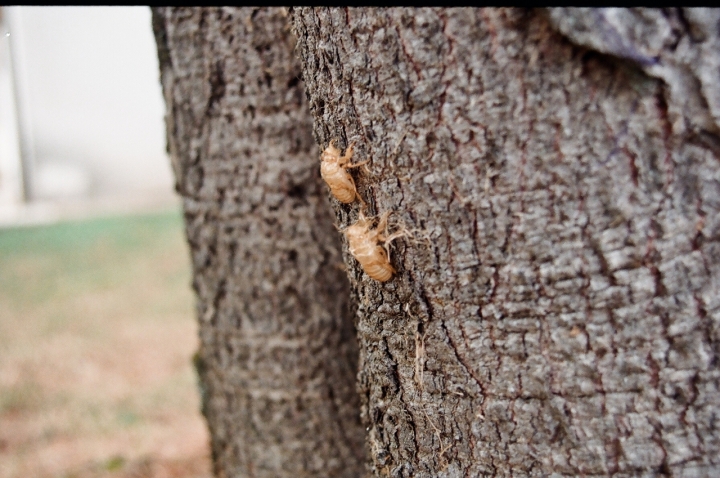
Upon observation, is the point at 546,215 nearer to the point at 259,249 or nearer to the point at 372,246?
the point at 372,246

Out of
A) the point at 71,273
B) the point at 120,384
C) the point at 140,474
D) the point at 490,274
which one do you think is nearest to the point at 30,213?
the point at 71,273

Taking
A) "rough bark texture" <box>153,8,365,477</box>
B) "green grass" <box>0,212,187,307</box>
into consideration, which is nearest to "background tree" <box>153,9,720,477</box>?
"rough bark texture" <box>153,8,365,477</box>

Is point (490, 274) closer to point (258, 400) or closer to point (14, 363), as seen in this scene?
point (258, 400)

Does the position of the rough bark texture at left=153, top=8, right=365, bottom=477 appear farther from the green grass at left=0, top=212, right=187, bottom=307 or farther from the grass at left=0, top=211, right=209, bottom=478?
the green grass at left=0, top=212, right=187, bottom=307

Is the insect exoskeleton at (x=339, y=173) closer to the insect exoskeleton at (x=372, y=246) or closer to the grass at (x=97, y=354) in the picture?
the insect exoskeleton at (x=372, y=246)

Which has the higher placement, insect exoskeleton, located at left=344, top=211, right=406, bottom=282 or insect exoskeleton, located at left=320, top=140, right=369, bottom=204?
insect exoskeleton, located at left=320, top=140, right=369, bottom=204

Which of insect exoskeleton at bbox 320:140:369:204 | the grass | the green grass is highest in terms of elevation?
insect exoskeleton at bbox 320:140:369:204

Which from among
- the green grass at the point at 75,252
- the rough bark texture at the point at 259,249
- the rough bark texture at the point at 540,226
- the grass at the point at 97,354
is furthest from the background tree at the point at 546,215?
the green grass at the point at 75,252
